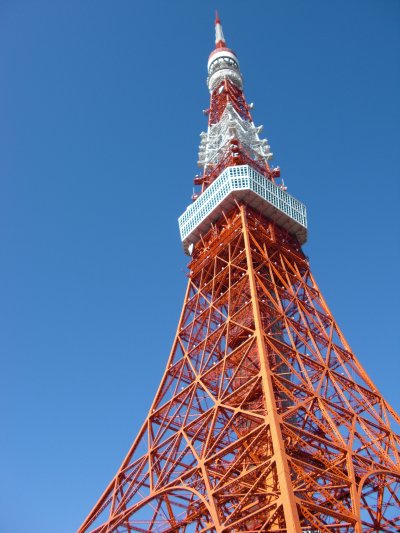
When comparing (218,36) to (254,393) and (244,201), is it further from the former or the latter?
(254,393)

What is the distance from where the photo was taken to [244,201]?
2566 cm

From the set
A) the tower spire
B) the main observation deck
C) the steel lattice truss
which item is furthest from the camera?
the tower spire

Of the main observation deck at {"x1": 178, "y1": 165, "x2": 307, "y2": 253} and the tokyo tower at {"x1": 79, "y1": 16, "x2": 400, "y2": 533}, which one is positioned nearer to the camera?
the tokyo tower at {"x1": 79, "y1": 16, "x2": 400, "y2": 533}

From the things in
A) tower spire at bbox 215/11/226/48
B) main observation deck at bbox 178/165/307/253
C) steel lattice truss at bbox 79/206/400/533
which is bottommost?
steel lattice truss at bbox 79/206/400/533

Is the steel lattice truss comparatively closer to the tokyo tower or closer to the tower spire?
the tokyo tower

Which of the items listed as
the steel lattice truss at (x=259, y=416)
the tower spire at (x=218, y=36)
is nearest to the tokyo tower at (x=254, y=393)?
the steel lattice truss at (x=259, y=416)

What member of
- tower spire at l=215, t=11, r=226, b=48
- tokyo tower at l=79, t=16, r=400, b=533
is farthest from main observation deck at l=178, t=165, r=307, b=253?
tower spire at l=215, t=11, r=226, b=48

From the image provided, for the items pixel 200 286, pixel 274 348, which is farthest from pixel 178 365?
pixel 274 348

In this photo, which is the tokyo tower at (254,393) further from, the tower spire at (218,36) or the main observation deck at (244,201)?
the tower spire at (218,36)

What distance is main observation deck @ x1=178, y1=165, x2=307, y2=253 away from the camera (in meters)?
25.6

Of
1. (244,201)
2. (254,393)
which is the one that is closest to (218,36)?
(244,201)

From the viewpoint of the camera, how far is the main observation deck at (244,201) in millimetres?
25609

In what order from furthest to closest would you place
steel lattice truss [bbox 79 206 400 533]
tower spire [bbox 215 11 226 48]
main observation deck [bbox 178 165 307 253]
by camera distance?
tower spire [bbox 215 11 226 48] → main observation deck [bbox 178 165 307 253] → steel lattice truss [bbox 79 206 400 533]

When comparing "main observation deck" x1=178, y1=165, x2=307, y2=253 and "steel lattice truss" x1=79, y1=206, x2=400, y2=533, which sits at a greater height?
"main observation deck" x1=178, y1=165, x2=307, y2=253
